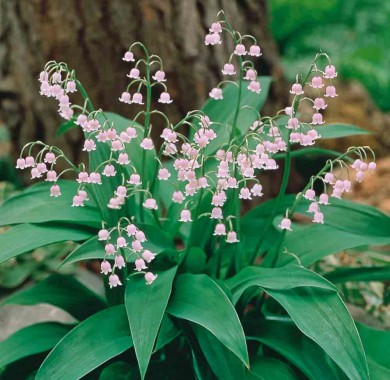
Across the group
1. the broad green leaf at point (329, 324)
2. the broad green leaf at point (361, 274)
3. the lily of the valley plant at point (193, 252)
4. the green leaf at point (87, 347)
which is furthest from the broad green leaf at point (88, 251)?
the broad green leaf at point (361, 274)

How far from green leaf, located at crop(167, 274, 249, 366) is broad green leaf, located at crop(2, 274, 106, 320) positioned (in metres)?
0.43

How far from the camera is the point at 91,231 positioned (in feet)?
8.32

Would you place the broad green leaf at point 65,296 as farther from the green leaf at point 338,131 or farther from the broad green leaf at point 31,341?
the green leaf at point 338,131

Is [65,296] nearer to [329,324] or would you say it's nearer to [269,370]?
[269,370]

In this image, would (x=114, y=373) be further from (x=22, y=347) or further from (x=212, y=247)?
(x=212, y=247)

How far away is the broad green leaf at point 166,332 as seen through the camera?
231 centimetres

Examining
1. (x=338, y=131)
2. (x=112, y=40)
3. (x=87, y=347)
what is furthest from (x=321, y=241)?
(x=112, y=40)

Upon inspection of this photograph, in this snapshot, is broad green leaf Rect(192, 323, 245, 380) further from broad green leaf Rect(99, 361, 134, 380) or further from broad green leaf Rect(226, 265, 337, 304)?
broad green leaf Rect(99, 361, 134, 380)

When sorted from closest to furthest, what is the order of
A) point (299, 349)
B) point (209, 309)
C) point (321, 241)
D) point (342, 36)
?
point (209, 309)
point (299, 349)
point (321, 241)
point (342, 36)

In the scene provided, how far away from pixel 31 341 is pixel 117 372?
1.08ft

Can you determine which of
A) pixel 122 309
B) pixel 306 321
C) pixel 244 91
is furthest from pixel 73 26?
pixel 306 321

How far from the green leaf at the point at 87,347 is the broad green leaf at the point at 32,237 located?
263mm

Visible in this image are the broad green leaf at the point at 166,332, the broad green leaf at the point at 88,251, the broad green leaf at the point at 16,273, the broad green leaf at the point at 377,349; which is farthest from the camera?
the broad green leaf at the point at 16,273

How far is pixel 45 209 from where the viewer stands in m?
2.49
